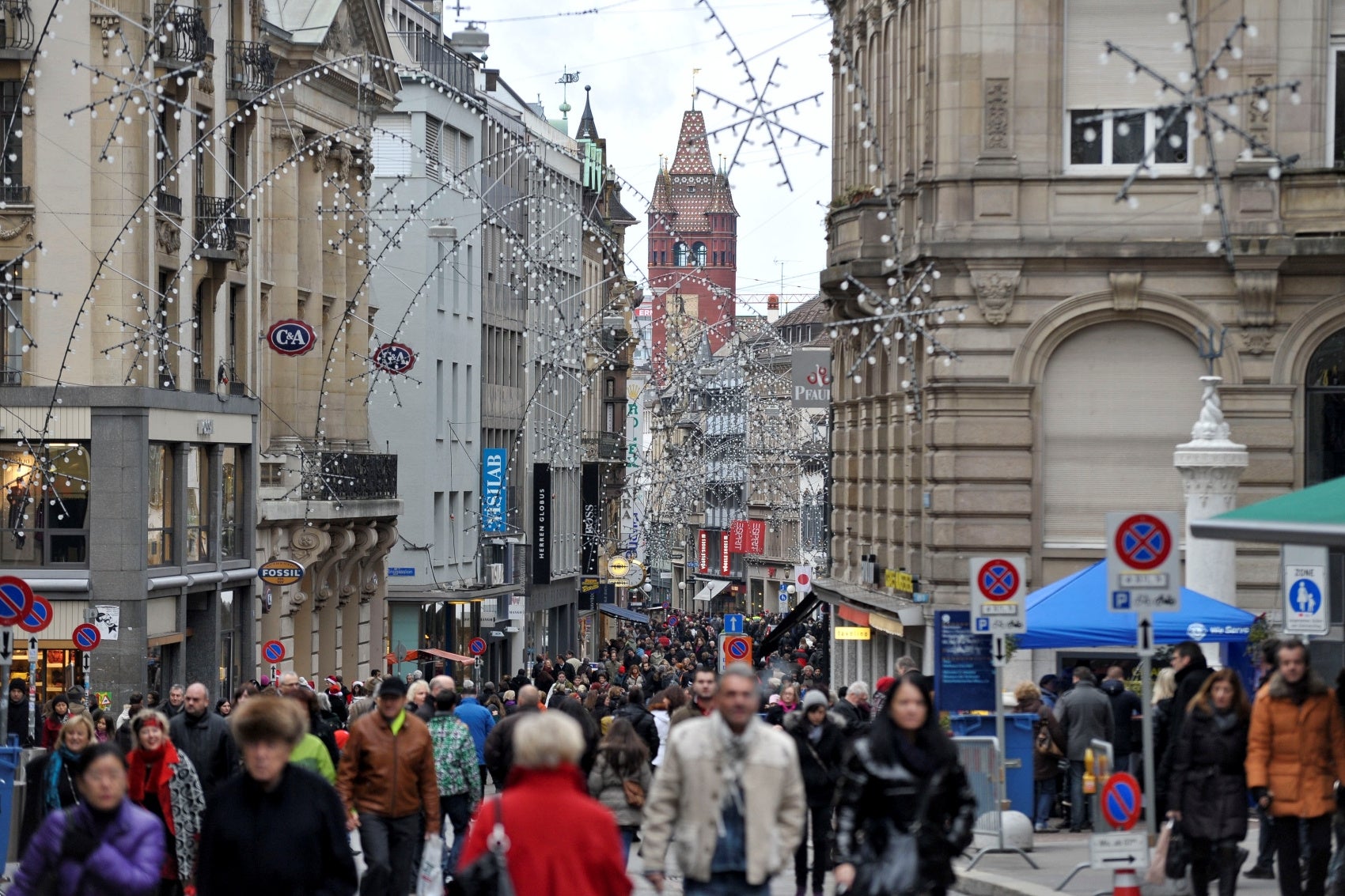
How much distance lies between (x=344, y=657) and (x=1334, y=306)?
28.1m

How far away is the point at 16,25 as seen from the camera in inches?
1476

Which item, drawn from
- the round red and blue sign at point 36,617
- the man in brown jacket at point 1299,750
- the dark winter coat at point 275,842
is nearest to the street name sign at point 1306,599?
the man in brown jacket at point 1299,750

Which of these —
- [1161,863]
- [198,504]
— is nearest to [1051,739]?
[1161,863]

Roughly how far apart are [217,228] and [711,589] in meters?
95.1

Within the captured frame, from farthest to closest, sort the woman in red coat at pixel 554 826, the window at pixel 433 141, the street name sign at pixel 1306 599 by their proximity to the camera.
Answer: the window at pixel 433 141
the street name sign at pixel 1306 599
the woman in red coat at pixel 554 826

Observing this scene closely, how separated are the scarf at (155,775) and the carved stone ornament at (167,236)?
2543cm

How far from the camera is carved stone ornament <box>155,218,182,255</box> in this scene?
39906 millimetres

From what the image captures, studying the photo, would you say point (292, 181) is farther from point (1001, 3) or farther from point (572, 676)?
point (1001, 3)

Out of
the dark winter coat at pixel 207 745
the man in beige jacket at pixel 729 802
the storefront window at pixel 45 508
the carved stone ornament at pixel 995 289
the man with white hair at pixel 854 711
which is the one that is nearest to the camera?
the man in beige jacket at pixel 729 802

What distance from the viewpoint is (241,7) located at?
45156 mm

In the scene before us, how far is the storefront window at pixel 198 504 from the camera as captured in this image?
41219 millimetres

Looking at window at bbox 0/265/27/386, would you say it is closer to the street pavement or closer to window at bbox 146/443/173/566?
window at bbox 146/443/173/566

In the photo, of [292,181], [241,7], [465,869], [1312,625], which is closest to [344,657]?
[292,181]

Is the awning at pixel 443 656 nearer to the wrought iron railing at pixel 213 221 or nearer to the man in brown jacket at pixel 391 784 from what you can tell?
the wrought iron railing at pixel 213 221
